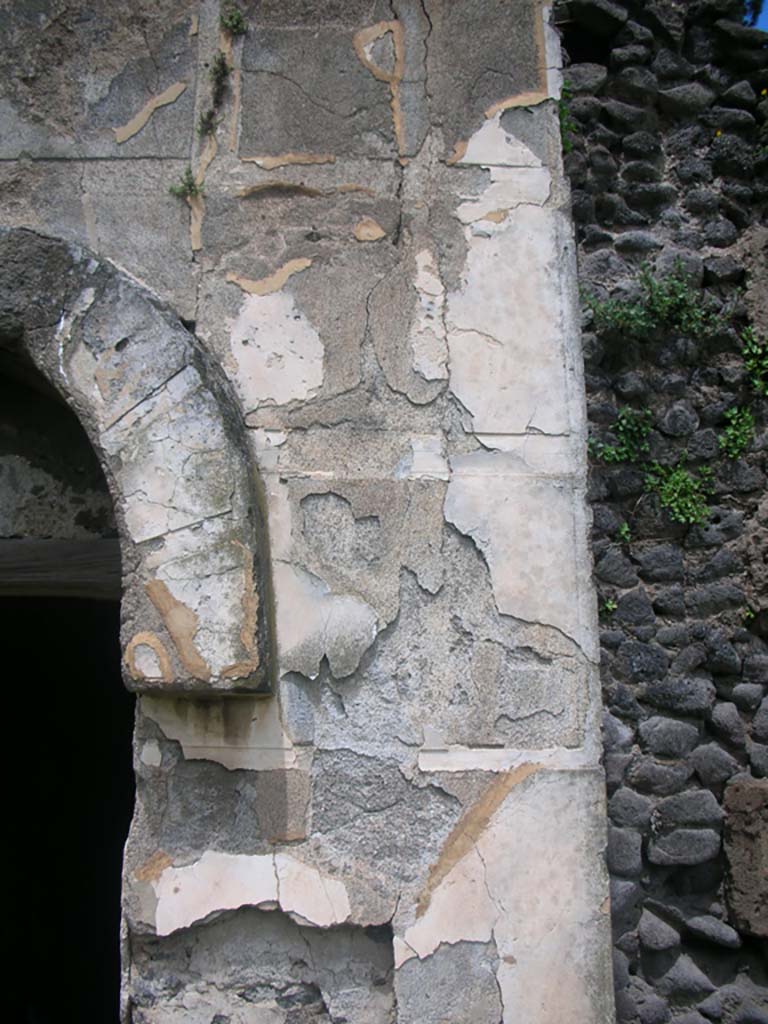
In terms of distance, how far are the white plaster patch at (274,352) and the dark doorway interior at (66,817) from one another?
2401 mm

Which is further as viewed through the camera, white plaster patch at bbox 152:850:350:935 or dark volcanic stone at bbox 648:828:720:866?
dark volcanic stone at bbox 648:828:720:866

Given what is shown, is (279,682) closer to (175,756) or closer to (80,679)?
(175,756)

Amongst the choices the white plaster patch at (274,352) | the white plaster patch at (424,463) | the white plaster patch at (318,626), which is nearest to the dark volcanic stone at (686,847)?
the white plaster patch at (318,626)

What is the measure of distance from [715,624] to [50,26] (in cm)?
248

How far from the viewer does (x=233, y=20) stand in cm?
228

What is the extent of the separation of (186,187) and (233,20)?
1.47ft

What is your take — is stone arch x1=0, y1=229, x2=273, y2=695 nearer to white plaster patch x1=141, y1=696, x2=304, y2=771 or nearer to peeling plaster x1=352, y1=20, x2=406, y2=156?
white plaster patch x1=141, y1=696, x2=304, y2=771

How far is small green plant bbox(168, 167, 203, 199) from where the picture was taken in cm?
223

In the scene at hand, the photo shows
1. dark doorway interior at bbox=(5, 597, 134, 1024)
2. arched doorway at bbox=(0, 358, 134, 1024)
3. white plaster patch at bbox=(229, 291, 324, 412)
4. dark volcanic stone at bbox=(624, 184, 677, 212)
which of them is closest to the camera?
white plaster patch at bbox=(229, 291, 324, 412)

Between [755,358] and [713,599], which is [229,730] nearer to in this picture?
[713,599]

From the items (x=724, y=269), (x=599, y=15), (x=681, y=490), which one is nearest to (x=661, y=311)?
(x=724, y=269)

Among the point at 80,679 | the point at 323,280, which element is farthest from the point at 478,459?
the point at 80,679

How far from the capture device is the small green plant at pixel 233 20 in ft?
7.48

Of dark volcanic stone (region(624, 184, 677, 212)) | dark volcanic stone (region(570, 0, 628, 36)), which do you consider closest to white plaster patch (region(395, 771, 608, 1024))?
dark volcanic stone (region(624, 184, 677, 212))
